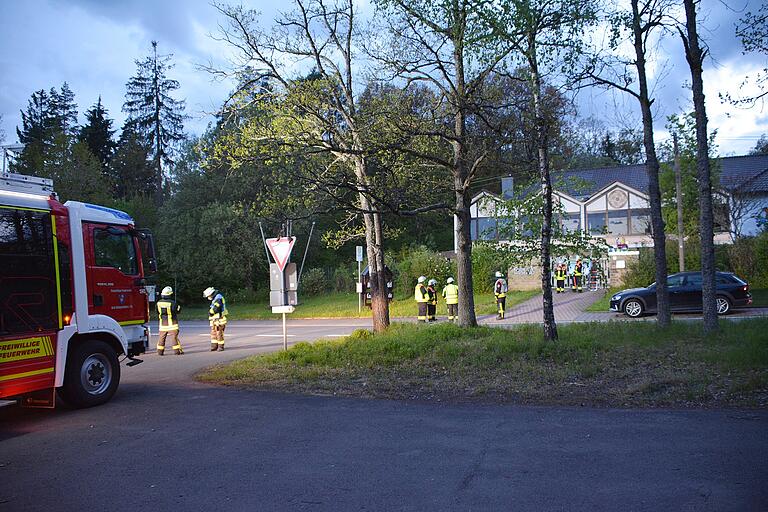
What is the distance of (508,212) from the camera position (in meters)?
12.4

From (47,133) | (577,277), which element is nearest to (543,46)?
(577,277)

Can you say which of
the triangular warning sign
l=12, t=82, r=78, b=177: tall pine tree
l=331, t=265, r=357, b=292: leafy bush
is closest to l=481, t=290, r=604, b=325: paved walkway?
the triangular warning sign

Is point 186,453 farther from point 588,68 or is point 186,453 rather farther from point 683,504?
point 588,68

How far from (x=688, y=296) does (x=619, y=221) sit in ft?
60.6

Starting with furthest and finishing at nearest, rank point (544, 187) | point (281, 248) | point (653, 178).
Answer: point (281, 248) → point (653, 178) → point (544, 187)

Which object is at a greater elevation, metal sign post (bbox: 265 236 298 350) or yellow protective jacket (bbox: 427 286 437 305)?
metal sign post (bbox: 265 236 298 350)

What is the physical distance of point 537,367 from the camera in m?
10.6

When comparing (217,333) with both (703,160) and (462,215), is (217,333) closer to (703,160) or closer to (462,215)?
(462,215)

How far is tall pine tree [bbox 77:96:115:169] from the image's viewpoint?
6053 centimetres

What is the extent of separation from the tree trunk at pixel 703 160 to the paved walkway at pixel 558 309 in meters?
9.09

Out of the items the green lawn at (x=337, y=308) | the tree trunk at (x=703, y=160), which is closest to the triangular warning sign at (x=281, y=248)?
the tree trunk at (x=703, y=160)

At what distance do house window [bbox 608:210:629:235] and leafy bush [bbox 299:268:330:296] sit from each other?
19003 millimetres

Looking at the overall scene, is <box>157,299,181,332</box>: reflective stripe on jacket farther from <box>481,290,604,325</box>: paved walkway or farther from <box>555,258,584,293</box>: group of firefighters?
<box>555,258,584,293</box>: group of firefighters

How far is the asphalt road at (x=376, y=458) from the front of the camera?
498 centimetres
